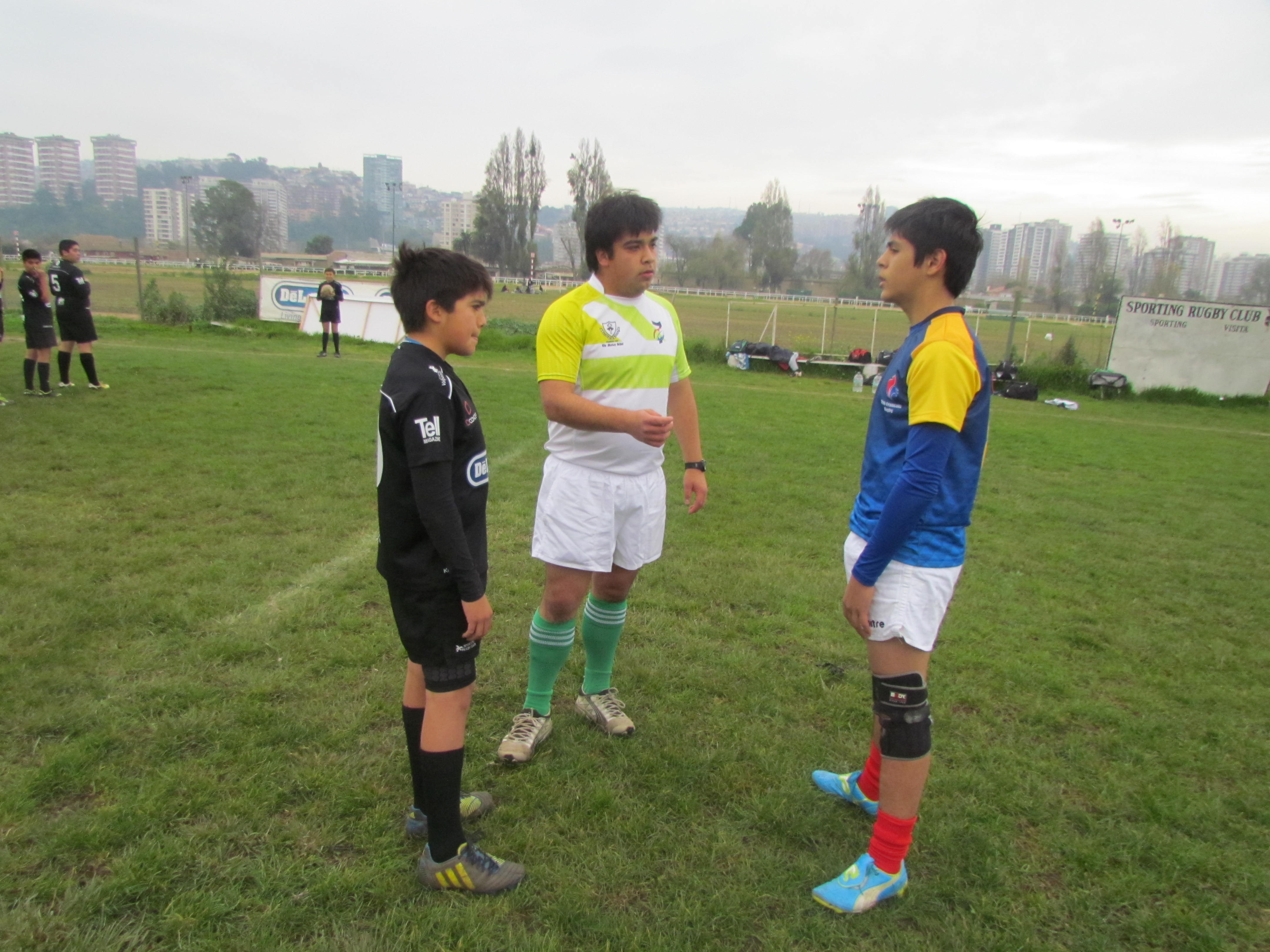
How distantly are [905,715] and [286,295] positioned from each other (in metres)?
21.0

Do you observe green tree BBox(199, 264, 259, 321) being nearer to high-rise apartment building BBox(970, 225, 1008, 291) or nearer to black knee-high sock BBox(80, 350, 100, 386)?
black knee-high sock BBox(80, 350, 100, 386)

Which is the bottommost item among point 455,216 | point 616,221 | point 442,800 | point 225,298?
point 442,800

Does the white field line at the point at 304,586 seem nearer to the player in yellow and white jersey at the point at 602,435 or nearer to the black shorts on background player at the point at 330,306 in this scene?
the player in yellow and white jersey at the point at 602,435

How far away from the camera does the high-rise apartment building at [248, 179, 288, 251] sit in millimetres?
96250

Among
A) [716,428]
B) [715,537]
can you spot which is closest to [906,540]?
[715,537]

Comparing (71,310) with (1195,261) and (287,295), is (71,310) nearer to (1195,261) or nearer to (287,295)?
(287,295)

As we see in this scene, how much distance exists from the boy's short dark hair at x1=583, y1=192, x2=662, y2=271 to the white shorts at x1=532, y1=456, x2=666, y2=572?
788 millimetres

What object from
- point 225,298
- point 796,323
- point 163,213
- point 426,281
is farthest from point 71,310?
point 163,213

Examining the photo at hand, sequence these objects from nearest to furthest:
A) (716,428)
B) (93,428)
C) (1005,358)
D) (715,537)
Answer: (715,537) → (93,428) → (716,428) → (1005,358)

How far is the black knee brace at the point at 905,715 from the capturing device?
228 centimetres

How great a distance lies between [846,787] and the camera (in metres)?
2.86

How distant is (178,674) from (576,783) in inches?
74.7

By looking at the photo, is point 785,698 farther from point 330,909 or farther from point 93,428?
point 93,428

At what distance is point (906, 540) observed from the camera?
2193mm
